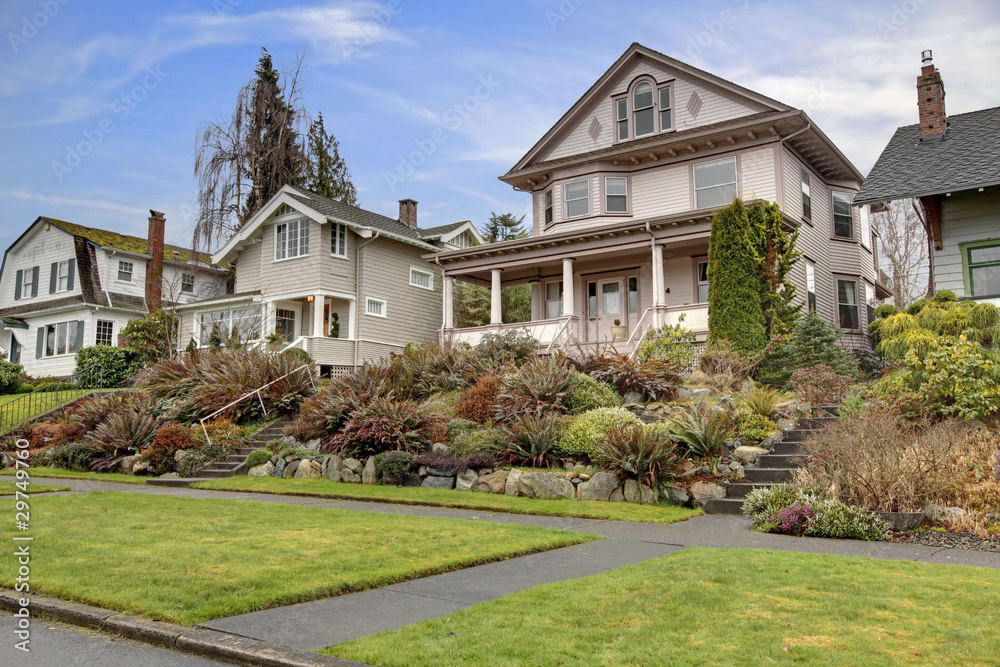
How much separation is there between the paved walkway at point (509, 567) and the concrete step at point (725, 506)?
0.29 m

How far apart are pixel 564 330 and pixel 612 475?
9.47m

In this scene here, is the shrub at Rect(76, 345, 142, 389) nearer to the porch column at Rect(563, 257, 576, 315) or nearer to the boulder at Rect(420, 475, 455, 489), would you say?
the porch column at Rect(563, 257, 576, 315)

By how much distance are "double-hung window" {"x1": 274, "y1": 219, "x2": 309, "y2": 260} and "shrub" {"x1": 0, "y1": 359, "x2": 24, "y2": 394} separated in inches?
444

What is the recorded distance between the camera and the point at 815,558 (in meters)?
6.69

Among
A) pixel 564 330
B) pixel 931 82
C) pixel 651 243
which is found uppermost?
pixel 931 82

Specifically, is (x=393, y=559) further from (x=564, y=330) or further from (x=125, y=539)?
(x=564, y=330)

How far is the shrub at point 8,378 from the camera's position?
91.0 feet

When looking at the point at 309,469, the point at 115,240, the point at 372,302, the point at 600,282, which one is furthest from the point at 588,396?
the point at 115,240

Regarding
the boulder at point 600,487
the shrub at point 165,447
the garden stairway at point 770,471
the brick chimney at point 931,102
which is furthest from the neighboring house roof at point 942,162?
the shrub at point 165,447

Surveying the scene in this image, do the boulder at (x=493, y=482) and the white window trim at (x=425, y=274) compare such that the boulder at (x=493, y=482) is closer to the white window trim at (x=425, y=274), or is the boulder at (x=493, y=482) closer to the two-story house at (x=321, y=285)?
the two-story house at (x=321, y=285)

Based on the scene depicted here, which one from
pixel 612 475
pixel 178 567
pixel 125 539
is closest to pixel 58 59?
pixel 125 539

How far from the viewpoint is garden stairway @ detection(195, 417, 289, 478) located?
49.3 feet

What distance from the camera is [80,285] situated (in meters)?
33.8

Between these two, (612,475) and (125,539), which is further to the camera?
(612,475)
